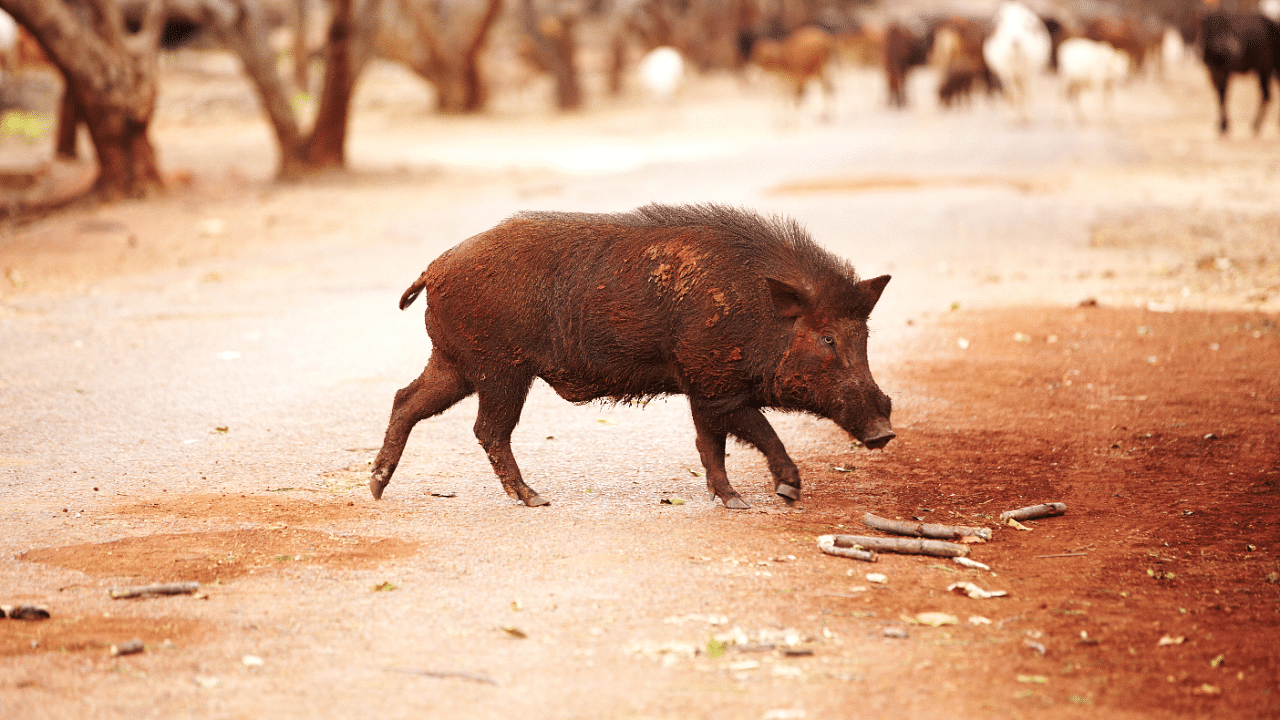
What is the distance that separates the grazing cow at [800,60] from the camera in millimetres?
27594

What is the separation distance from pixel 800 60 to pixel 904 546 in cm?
2419

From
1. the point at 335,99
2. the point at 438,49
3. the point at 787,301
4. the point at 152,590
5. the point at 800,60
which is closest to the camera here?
the point at 152,590

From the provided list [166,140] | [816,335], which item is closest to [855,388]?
[816,335]

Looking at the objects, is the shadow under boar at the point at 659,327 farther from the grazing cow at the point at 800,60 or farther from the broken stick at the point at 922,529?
the grazing cow at the point at 800,60

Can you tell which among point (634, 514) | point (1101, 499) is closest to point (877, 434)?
point (634, 514)

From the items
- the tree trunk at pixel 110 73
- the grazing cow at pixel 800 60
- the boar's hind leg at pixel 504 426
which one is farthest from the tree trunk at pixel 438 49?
the boar's hind leg at pixel 504 426

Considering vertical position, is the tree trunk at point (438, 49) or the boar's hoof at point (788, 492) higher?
the tree trunk at point (438, 49)

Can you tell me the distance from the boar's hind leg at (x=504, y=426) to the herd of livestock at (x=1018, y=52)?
17556 millimetres

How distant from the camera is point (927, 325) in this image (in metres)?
8.84

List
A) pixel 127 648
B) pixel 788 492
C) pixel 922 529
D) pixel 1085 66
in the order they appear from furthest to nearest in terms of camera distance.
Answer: pixel 1085 66
pixel 788 492
pixel 922 529
pixel 127 648

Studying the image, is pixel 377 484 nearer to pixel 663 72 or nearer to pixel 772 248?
pixel 772 248

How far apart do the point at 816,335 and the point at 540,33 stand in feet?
90.7

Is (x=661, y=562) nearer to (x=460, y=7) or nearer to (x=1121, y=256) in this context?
(x=1121, y=256)

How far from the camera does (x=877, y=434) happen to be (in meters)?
4.84
